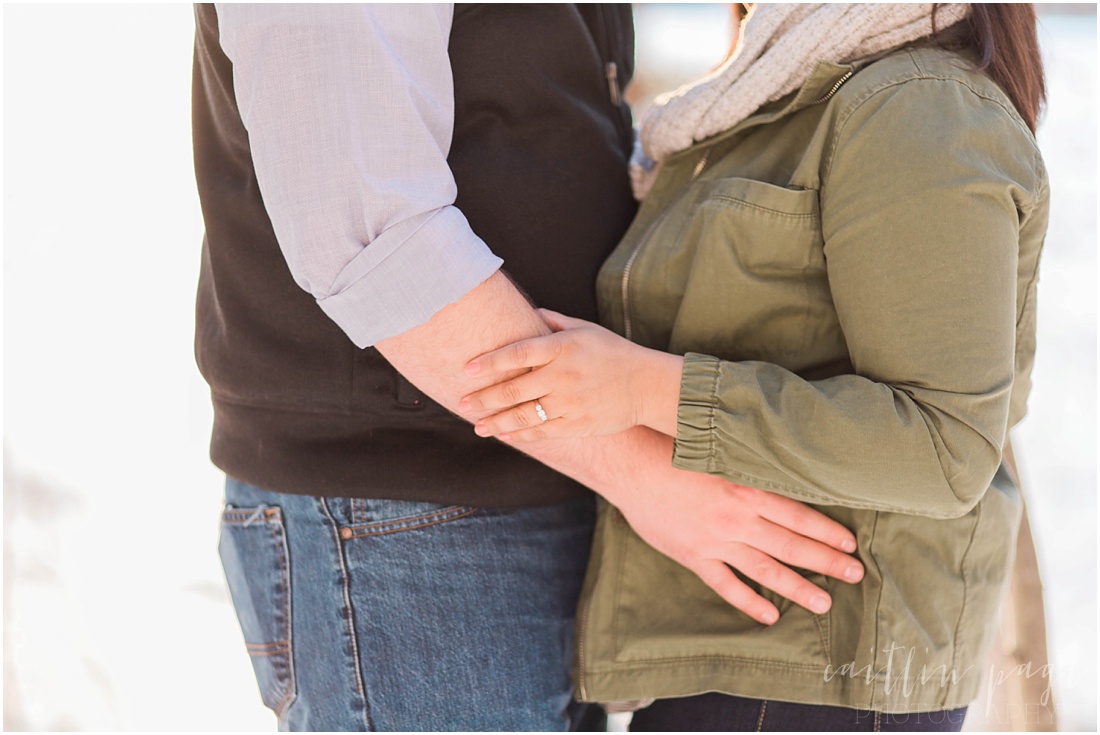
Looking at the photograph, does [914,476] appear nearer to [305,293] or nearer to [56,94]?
[305,293]

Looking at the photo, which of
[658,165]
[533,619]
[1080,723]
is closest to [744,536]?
[533,619]

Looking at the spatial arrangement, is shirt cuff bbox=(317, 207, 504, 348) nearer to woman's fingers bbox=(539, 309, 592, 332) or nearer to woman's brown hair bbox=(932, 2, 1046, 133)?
woman's fingers bbox=(539, 309, 592, 332)

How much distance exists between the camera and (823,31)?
1.03 m

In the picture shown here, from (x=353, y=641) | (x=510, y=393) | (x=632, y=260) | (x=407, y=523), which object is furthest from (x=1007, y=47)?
(x=353, y=641)

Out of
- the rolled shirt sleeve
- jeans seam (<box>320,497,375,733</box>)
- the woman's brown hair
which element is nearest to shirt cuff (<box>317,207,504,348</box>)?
the rolled shirt sleeve

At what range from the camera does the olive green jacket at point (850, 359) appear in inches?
35.7

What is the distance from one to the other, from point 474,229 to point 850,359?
1.58ft

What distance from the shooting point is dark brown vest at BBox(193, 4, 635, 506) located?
1.04 meters

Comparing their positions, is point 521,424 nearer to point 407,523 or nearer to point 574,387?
point 574,387

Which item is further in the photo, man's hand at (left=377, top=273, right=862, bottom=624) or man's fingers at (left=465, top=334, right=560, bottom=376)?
man's hand at (left=377, top=273, right=862, bottom=624)

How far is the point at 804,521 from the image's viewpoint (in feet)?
3.51

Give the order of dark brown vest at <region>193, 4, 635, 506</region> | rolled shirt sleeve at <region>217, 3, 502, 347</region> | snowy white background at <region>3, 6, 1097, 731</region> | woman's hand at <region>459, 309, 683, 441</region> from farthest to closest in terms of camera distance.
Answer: snowy white background at <region>3, 6, 1097, 731</region> < dark brown vest at <region>193, 4, 635, 506</region> < woman's hand at <region>459, 309, 683, 441</region> < rolled shirt sleeve at <region>217, 3, 502, 347</region>

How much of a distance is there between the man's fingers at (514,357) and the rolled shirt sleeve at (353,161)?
8cm

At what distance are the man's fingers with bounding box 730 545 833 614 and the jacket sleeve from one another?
15 cm
